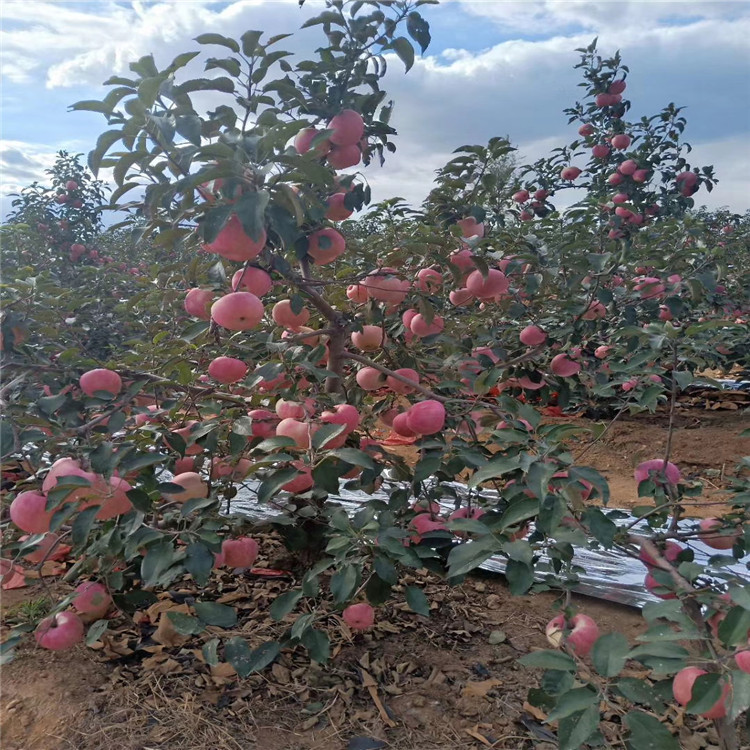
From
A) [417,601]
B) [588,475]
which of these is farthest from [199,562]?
[588,475]

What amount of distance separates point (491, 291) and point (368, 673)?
3.97ft

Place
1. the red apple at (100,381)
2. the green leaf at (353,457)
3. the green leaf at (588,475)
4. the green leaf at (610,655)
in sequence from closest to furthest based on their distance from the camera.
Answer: the green leaf at (610,655)
the green leaf at (588,475)
the green leaf at (353,457)
the red apple at (100,381)

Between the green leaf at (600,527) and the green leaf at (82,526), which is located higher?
the green leaf at (600,527)

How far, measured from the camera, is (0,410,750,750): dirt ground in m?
1.43

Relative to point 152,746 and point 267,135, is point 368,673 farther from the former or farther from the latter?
point 267,135

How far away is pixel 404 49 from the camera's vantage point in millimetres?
1645

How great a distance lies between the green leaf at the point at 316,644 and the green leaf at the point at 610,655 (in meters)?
0.62

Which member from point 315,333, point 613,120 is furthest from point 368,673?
point 613,120

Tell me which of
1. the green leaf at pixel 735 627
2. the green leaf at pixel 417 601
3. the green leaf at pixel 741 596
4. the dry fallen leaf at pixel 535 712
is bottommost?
the dry fallen leaf at pixel 535 712

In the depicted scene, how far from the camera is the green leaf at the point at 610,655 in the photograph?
849mm

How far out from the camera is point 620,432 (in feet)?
14.0

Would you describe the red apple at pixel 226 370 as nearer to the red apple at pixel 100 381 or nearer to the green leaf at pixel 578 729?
the red apple at pixel 100 381

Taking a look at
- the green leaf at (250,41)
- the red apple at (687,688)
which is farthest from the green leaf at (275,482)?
the green leaf at (250,41)

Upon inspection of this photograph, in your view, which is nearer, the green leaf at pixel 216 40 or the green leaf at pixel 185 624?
the green leaf at pixel 185 624
